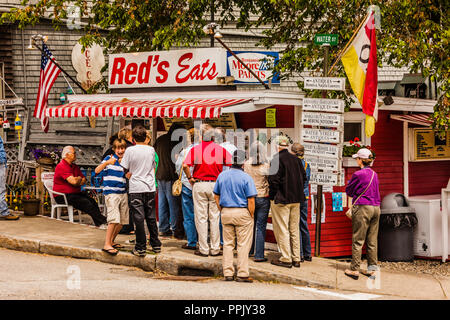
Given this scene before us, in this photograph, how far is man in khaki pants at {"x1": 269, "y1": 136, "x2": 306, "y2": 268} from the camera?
30.8 feet

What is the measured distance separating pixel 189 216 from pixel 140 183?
112 centimetres

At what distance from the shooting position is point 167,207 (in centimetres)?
1130

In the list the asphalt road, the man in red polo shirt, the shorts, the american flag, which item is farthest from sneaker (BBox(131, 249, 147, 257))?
the american flag

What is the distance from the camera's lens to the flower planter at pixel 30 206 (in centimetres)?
1275

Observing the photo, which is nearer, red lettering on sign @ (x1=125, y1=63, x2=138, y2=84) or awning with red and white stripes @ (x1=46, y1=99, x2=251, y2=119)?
awning with red and white stripes @ (x1=46, y1=99, x2=251, y2=119)

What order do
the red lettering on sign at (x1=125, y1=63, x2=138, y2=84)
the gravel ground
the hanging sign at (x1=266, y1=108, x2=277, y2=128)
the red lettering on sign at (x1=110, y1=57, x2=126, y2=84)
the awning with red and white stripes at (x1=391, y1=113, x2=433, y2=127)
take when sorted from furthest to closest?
1. the red lettering on sign at (x1=110, y1=57, x2=126, y2=84)
2. the red lettering on sign at (x1=125, y1=63, x2=138, y2=84)
3. the awning with red and white stripes at (x1=391, y1=113, x2=433, y2=127)
4. the hanging sign at (x1=266, y1=108, x2=277, y2=128)
5. the gravel ground

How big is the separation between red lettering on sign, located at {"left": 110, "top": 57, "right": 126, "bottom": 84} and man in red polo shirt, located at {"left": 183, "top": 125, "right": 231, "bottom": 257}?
3.56 m

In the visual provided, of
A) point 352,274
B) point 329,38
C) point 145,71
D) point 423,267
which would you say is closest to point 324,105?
point 329,38

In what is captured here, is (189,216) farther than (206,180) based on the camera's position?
Yes

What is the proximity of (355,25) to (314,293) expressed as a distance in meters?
5.85

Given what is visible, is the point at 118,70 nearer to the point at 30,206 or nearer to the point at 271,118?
the point at 30,206

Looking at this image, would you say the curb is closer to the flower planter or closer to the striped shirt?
the striped shirt
